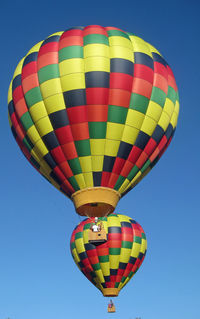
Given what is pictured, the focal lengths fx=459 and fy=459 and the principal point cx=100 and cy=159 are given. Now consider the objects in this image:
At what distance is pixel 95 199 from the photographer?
47.5 ft

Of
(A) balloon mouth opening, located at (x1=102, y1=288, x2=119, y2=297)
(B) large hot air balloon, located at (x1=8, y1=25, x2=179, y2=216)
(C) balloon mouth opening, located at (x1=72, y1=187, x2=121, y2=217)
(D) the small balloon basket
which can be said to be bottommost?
(D) the small balloon basket

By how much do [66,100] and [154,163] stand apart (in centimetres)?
424

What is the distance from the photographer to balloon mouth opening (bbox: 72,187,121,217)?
571 inches

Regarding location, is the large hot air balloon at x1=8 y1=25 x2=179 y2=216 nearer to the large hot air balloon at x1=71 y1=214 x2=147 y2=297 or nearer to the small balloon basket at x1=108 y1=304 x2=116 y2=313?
the large hot air balloon at x1=71 y1=214 x2=147 y2=297

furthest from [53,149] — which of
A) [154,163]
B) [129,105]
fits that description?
[154,163]

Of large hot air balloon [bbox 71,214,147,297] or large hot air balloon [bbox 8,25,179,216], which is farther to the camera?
large hot air balloon [bbox 71,214,147,297]

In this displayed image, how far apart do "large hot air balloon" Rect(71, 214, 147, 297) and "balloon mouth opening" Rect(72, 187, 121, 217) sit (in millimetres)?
8437

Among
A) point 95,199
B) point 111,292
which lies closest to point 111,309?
point 111,292

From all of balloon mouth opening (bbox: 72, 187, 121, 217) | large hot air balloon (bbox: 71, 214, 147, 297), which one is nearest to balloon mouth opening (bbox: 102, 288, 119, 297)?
large hot air balloon (bbox: 71, 214, 147, 297)

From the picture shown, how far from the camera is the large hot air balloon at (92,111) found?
578 inches

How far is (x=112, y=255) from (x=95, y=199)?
9484 millimetres

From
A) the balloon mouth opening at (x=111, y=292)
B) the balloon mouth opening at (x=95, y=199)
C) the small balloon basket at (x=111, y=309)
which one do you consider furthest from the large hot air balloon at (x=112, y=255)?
the balloon mouth opening at (x=95, y=199)

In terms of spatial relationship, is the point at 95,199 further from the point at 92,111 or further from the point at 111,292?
the point at 111,292

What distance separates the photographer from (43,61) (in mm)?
15375
